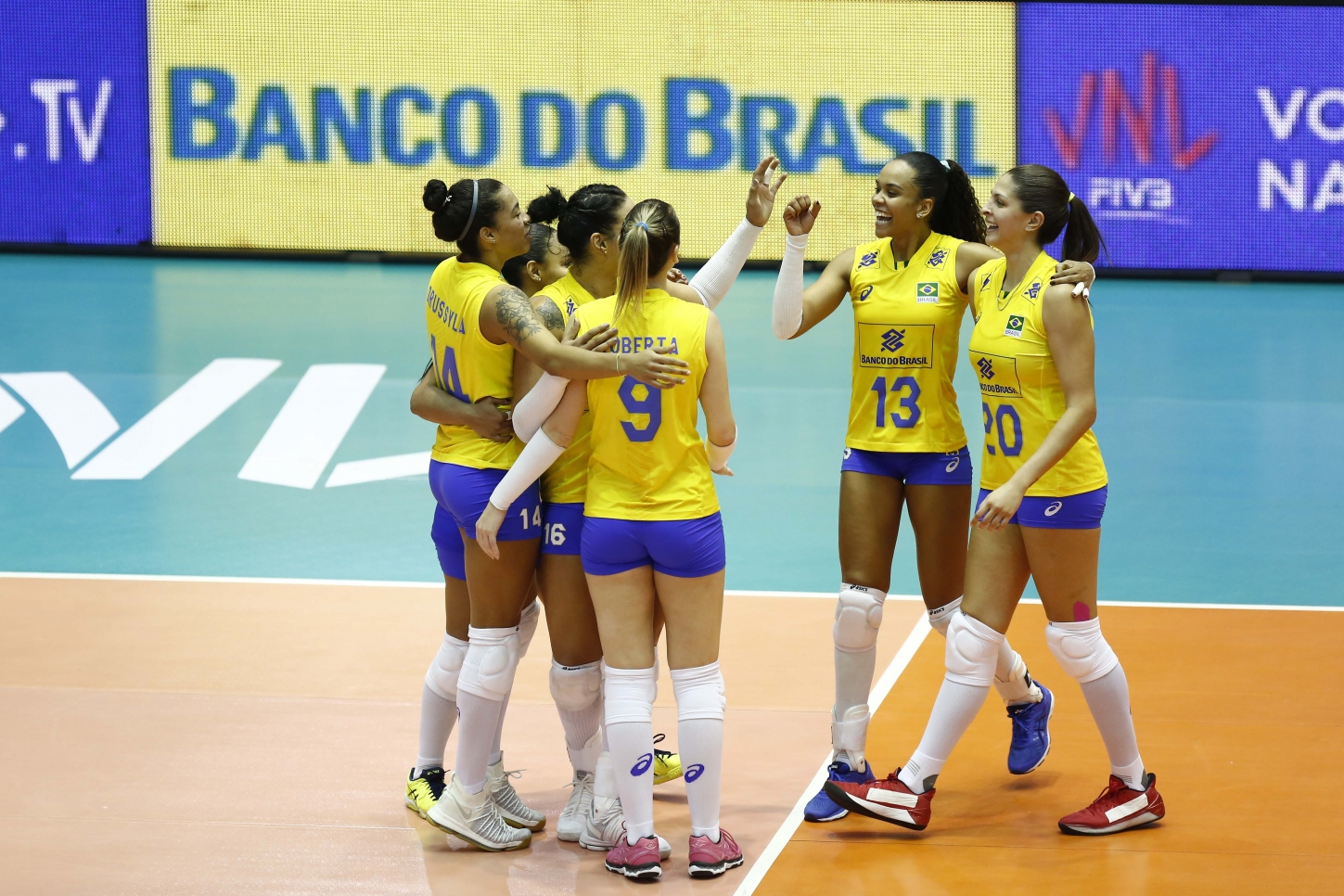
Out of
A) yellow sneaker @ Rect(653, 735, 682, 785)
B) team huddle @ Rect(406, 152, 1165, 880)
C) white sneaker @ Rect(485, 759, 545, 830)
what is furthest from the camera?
yellow sneaker @ Rect(653, 735, 682, 785)

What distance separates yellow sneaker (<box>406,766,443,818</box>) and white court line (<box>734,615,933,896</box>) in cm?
106

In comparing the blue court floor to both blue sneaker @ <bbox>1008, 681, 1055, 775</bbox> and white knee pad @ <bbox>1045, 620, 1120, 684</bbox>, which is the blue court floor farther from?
white knee pad @ <bbox>1045, 620, 1120, 684</bbox>

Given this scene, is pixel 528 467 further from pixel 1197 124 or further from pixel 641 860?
pixel 1197 124

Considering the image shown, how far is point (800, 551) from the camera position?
8.09 m

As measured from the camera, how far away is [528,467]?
4223 millimetres

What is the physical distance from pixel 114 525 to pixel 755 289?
8952 mm

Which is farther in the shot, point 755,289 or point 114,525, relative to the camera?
point 755,289

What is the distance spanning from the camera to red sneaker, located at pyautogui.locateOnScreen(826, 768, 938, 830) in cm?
464

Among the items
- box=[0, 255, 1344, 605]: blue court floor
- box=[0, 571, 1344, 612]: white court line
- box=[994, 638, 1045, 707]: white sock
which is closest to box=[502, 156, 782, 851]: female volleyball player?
box=[994, 638, 1045, 707]: white sock

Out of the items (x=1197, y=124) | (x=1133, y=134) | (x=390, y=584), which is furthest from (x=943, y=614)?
(x=1197, y=124)

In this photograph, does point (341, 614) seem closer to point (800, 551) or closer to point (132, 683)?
point (132, 683)

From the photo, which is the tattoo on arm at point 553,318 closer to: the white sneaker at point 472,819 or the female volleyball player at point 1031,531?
the female volleyball player at point 1031,531

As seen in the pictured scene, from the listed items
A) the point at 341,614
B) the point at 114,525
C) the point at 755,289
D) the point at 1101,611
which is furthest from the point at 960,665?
the point at 755,289

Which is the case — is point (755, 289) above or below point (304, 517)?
above
